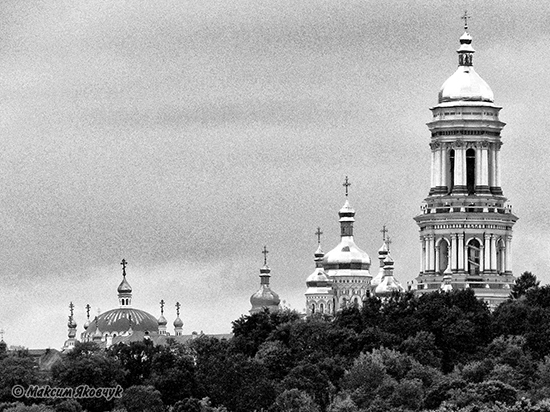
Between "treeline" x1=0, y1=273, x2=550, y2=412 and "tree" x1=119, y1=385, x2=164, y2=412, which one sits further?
"tree" x1=119, y1=385, x2=164, y2=412

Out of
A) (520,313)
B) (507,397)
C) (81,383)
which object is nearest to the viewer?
(507,397)

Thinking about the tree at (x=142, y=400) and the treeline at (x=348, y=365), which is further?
the tree at (x=142, y=400)

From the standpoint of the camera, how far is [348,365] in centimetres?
17975

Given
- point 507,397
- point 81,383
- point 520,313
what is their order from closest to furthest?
point 507,397 < point 81,383 < point 520,313

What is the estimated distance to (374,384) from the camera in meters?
170

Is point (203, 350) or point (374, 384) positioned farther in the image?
point (203, 350)

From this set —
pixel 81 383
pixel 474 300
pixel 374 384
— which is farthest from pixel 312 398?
pixel 474 300

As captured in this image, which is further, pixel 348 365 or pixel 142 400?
pixel 348 365

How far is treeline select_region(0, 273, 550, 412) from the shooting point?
16612cm

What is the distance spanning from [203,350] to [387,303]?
12037mm

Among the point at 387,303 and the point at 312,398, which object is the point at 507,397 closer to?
the point at 312,398

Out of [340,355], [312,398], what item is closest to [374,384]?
[312,398]

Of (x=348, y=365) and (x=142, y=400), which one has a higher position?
(x=348, y=365)

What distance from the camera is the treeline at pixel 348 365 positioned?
166125mm
